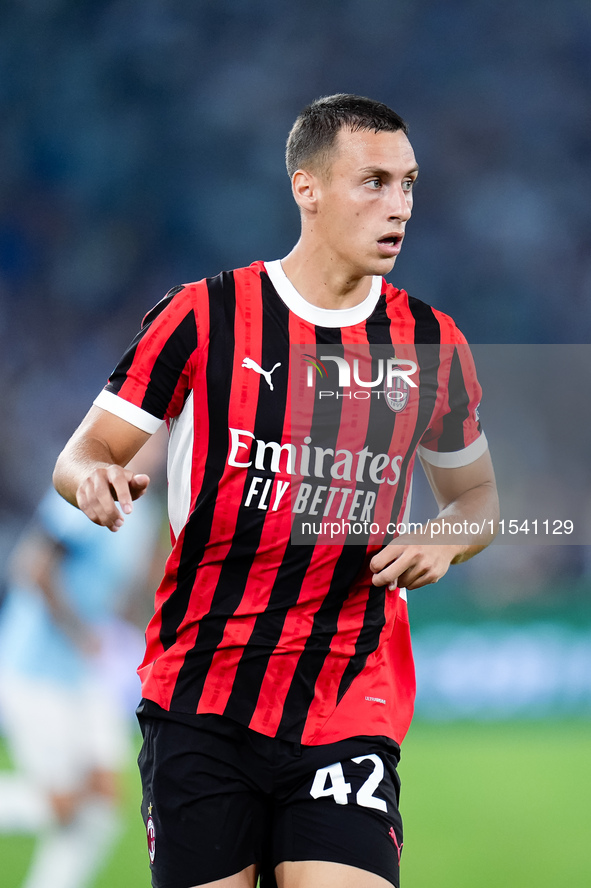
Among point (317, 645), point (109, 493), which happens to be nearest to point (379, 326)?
point (317, 645)

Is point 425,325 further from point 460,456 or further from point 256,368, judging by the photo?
point 256,368

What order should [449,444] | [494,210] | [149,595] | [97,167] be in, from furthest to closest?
1. [494,210]
2. [97,167]
3. [149,595]
4. [449,444]

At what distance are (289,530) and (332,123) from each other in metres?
0.81

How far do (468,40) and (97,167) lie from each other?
6.68 feet

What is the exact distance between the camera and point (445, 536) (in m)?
1.78

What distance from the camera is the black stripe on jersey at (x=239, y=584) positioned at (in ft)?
5.52

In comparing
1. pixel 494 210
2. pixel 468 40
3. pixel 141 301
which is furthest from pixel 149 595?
pixel 468 40

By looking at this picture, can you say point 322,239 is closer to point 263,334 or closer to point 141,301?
point 263,334

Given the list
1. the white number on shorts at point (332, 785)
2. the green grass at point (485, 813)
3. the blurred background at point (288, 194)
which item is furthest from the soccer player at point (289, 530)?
the blurred background at point (288, 194)

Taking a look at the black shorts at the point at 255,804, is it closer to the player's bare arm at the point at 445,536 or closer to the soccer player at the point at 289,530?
the soccer player at the point at 289,530

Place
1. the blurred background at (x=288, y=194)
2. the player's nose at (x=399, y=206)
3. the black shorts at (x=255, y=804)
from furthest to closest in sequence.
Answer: the blurred background at (x=288, y=194), the player's nose at (x=399, y=206), the black shorts at (x=255, y=804)

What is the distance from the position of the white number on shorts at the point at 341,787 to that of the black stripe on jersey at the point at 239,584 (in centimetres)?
17

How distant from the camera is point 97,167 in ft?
15.8

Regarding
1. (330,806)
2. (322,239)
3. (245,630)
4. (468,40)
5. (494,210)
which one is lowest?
(330,806)
